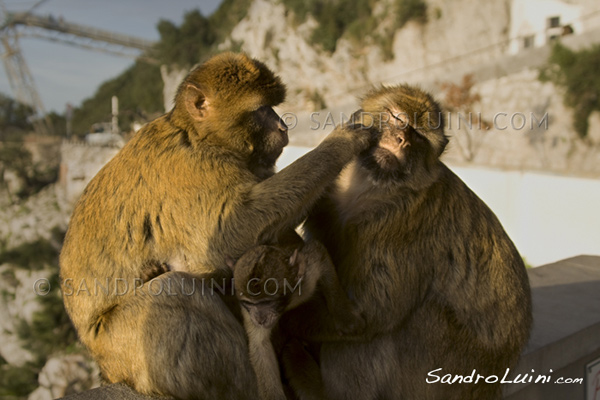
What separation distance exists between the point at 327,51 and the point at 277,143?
29.3 meters

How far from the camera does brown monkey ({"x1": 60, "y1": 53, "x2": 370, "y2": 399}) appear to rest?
199 cm

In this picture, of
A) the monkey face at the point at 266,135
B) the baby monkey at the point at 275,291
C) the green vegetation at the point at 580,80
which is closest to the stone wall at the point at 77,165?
the green vegetation at the point at 580,80

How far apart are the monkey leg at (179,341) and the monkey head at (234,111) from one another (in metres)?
0.61

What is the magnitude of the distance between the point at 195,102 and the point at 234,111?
0.19 m

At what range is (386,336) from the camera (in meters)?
2.22

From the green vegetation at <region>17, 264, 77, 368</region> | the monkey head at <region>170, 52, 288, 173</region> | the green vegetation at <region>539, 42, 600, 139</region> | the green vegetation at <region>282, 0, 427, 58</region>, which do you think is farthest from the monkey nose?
the green vegetation at <region>282, 0, 427, 58</region>

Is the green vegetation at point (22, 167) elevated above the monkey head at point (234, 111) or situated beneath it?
elevated above

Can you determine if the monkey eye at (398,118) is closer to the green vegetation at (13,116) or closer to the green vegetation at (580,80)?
the green vegetation at (580,80)

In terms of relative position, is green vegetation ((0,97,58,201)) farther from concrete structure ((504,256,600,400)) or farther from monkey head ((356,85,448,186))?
monkey head ((356,85,448,186))

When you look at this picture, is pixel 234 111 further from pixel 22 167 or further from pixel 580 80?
pixel 22 167

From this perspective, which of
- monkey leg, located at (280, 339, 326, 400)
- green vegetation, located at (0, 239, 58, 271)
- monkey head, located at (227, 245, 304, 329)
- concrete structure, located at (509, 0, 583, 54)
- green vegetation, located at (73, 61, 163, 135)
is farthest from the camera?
green vegetation, located at (73, 61, 163, 135)

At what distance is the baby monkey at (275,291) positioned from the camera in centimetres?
182

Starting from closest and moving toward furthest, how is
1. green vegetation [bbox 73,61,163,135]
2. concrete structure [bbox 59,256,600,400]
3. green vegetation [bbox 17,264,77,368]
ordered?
concrete structure [bbox 59,256,600,400] < green vegetation [bbox 17,264,77,368] < green vegetation [bbox 73,61,163,135]

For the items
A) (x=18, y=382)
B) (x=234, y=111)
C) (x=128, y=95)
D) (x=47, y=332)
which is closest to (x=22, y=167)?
(x=47, y=332)
